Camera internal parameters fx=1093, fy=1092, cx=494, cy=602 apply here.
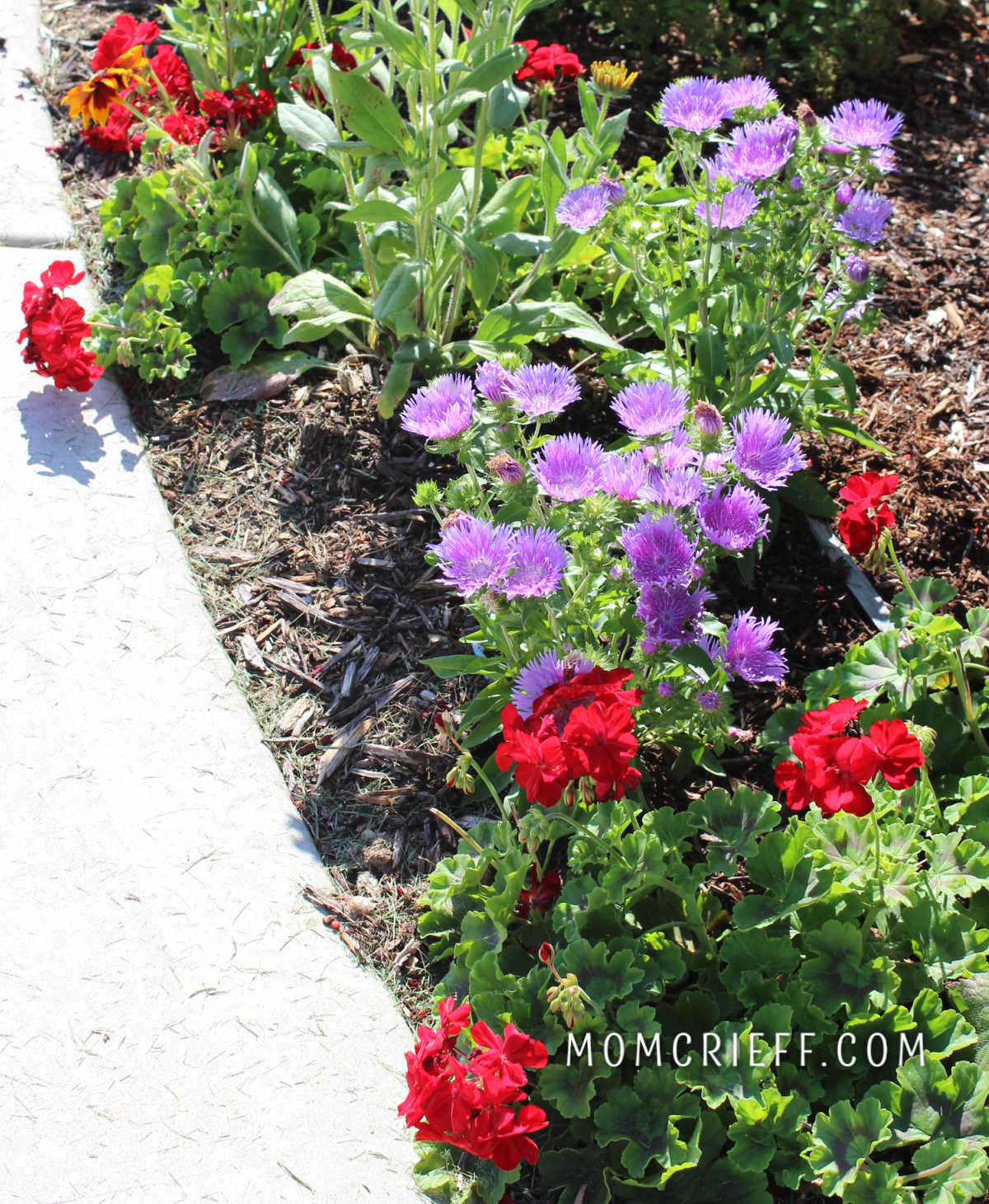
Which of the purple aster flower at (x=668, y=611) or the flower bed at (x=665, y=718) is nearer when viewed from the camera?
the flower bed at (x=665, y=718)

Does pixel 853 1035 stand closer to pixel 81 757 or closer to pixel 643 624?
pixel 643 624

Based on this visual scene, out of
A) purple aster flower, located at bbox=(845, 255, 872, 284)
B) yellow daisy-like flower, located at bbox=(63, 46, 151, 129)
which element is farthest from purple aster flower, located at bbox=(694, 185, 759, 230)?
yellow daisy-like flower, located at bbox=(63, 46, 151, 129)

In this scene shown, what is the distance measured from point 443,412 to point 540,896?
84 cm

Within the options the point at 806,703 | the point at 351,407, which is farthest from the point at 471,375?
the point at 806,703

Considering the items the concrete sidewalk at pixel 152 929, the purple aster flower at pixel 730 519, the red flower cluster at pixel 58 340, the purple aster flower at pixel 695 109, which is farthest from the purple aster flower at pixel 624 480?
the red flower cluster at pixel 58 340

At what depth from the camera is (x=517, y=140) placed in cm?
302

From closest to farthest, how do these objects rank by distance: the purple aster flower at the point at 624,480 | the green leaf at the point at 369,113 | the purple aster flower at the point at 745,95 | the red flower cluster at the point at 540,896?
1. the purple aster flower at the point at 624,480
2. the red flower cluster at the point at 540,896
3. the purple aster flower at the point at 745,95
4. the green leaf at the point at 369,113

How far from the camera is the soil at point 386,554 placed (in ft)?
7.07

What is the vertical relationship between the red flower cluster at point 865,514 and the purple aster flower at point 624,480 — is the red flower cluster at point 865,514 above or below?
below

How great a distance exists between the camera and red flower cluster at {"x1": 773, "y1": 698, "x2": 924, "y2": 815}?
1488mm

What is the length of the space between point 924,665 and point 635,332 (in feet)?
3.93

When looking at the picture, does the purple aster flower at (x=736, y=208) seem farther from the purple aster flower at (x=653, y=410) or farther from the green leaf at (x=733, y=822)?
the green leaf at (x=733, y=822)

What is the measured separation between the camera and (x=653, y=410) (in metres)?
1.76

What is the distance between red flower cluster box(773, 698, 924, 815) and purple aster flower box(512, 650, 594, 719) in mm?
333
